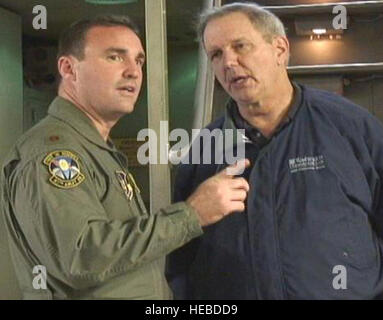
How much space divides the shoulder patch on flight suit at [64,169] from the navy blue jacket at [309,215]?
9.8 inches

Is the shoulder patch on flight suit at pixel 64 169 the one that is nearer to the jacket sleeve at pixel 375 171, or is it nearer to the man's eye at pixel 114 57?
the man's eye at pixel 114 57

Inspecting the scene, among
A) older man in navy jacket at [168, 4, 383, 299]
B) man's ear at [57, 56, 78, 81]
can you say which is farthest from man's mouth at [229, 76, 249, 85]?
man's ear at [57, 56, 78, 81]

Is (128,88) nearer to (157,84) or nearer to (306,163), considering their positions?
(157,84)

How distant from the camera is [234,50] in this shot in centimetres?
98

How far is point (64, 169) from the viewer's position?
0.85 meters

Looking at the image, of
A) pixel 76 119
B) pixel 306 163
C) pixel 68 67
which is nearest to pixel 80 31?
pixel 68 67

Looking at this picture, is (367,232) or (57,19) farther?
(57,19)

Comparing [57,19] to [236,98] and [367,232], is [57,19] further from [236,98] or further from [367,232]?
[367,232]

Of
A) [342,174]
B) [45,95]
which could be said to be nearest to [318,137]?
[342,174]

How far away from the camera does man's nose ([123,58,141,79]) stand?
3.26 feet

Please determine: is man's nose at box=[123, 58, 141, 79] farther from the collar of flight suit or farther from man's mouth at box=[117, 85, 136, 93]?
the collar of flight suit

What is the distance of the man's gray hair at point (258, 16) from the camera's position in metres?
1.00

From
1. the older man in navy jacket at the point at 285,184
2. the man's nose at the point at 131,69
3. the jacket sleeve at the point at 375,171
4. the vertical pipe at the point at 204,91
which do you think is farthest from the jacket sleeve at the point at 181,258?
the jacket sleeve at the point at 375,171

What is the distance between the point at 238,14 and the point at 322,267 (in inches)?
19.9
